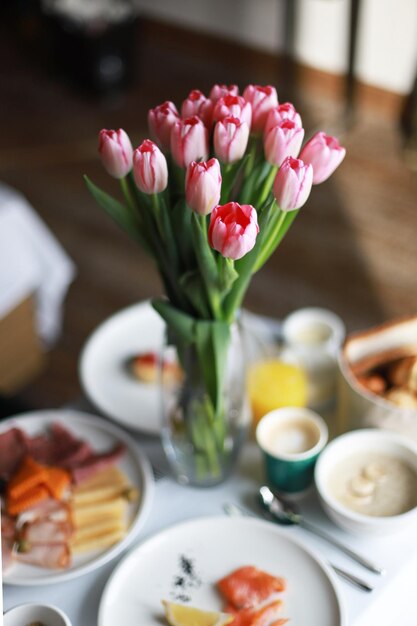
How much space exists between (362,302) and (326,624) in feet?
6.39

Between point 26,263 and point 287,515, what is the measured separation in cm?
136

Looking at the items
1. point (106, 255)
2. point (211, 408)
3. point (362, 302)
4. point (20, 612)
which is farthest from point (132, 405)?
point (106, 255)

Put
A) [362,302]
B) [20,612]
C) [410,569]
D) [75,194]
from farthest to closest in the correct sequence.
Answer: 1. [75,194]
2. [362,302]
3. [410,569]
4. [20,612]

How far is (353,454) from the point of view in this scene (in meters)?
1.20

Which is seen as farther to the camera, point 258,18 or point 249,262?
point 258,18

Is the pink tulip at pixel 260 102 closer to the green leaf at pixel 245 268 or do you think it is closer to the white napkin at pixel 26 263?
the green leaf at pixel 245 268

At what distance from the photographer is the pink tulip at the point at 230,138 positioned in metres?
0.98

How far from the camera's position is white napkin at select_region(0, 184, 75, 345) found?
2.29 metres

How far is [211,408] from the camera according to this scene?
118 centimetres

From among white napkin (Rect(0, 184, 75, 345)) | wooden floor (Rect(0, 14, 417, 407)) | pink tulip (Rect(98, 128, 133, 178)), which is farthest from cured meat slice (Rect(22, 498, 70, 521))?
wooden floor (Rect(0, 14, 417, 407))

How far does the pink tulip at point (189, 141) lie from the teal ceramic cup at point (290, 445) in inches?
16.3

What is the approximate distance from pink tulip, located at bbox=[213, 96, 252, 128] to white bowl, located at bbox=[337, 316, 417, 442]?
399 millimetres

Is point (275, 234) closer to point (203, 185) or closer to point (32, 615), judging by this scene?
point (203, 185)

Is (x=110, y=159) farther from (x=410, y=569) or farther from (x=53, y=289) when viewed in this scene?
(x=53, y=289)
